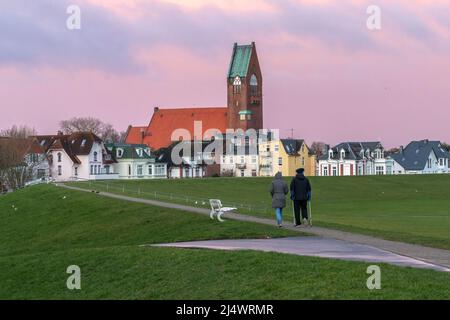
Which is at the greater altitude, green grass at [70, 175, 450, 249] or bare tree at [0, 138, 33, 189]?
bare tree at [0, 138, 33, 189]

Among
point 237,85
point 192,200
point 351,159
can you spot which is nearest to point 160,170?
point 237,85

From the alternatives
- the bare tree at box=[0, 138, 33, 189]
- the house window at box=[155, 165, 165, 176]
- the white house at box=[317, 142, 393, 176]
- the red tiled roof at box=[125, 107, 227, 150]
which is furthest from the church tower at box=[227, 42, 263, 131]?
the bare tree at box=[0, 138, 33, 189]

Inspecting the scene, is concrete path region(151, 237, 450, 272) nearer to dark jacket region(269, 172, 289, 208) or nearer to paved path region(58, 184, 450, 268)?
paved path region(58, 184, 450, 268)

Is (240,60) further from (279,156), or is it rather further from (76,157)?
(76,157)

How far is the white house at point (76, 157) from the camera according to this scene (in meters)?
111

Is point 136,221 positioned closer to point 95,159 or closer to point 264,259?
point 264,259

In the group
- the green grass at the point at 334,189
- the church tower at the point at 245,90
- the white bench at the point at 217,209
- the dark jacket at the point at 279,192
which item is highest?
the church tower at the point at 245,90

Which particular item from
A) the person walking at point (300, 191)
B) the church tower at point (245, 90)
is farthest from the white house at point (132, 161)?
the person walking at point (300, 191)

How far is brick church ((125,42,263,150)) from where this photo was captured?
150 metres

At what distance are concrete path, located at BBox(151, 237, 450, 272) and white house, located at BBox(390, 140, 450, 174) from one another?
5293 inches

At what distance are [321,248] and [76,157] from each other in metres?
96.2

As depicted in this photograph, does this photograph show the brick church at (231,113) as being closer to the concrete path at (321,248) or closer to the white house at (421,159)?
the white house at (421,159)

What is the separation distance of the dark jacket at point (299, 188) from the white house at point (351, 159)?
117 metres

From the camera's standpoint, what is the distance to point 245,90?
150500mm
